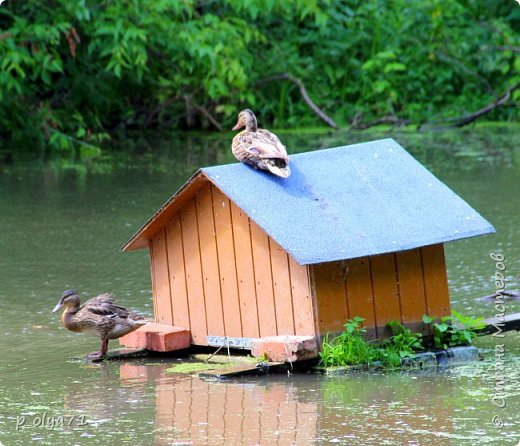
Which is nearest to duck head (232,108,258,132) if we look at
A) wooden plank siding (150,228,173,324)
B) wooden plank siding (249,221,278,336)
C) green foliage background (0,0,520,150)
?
wooden plank siding (150,228,173,324)

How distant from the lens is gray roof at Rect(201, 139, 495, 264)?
7.63 m

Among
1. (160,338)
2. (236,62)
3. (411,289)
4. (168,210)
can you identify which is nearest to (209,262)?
(168,210)

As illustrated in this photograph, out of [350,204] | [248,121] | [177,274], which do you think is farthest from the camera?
[248,121]

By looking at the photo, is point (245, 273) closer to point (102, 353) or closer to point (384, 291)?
point (384, 291)

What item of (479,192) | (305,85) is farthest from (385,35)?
(479,192)

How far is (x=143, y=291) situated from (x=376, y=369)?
309 centimetres

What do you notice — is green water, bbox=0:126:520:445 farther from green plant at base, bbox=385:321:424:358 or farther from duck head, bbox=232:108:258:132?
duck head, bbox=232:108:258:132

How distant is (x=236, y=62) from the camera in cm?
1952

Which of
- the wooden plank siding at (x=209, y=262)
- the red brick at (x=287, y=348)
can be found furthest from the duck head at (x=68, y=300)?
the red brick at (x=287, y=348)

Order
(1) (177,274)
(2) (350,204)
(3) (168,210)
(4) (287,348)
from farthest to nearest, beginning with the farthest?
(1) (177,274), (3) (168,210), (2) (350,204), (4) (287,348)

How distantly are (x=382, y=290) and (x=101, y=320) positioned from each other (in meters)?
1.76

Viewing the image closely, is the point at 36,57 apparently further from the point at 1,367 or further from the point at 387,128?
the point at 1,367

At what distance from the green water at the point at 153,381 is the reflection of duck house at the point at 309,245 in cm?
46

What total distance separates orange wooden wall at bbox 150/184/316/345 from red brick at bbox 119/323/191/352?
0.37 feet
